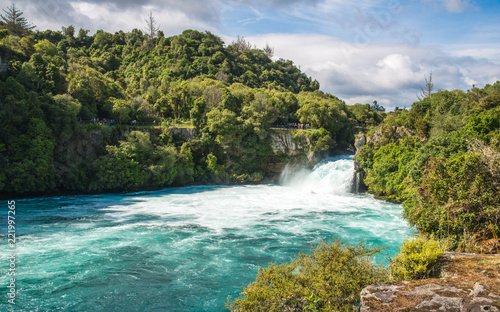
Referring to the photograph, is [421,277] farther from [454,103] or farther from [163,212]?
[454,103]

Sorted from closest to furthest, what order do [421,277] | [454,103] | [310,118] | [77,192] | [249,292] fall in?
1. [249,292]
2. [421,277]
3. [77,192]
4. [454,103]
5. [310,118]

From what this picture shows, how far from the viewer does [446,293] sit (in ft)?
23.7

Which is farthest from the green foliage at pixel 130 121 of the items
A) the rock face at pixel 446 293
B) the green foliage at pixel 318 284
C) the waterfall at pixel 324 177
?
the rock face at pixel 446 293

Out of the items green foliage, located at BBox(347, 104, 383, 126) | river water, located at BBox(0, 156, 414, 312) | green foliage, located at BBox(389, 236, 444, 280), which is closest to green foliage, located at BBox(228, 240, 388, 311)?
green foliage, located at BBox(389, 236, 444, 280)

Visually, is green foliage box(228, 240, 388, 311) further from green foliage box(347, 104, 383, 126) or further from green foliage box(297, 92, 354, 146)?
green foliage box(347, 104, 383, 126)

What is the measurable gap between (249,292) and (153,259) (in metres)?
9.59

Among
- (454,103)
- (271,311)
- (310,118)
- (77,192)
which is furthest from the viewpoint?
(310,118)

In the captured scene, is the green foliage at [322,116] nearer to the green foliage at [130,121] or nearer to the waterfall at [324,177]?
the green foliage at [130,121]

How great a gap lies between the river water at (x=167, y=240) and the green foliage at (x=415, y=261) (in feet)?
21.8

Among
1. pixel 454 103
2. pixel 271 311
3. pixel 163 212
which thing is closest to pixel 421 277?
pixel 271 311

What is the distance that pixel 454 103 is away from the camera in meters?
37.8

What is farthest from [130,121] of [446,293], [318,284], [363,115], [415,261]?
[363,115]

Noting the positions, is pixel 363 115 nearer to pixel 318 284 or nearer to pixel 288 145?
pixel 288 145

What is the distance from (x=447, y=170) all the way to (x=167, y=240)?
633 inches
